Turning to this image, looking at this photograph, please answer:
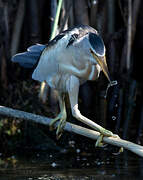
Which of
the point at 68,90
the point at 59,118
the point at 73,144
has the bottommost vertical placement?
the point at 73,144

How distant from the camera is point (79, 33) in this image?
10.8ft

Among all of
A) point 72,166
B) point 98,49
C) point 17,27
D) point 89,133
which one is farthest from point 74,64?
point 17,27

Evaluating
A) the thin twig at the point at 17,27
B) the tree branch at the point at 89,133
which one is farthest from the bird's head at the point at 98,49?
the thin twig at the point at 17,27

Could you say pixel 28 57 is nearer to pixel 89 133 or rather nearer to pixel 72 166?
pixel 89 133

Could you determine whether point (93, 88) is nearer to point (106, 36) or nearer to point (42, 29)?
point (106, 36)

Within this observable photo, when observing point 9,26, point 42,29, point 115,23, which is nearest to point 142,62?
point 115,23

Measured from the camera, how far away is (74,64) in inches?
127

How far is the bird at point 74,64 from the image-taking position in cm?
312

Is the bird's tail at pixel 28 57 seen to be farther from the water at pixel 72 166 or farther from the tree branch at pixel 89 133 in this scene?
the water at pixel 72 166

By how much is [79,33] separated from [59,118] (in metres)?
0.60

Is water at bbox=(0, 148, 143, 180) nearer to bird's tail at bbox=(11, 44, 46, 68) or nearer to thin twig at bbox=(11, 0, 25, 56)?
bird's tail at bbox=(11, 44, 46, 68)

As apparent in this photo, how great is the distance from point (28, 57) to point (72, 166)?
102 centimetres

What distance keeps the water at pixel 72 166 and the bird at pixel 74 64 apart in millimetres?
543

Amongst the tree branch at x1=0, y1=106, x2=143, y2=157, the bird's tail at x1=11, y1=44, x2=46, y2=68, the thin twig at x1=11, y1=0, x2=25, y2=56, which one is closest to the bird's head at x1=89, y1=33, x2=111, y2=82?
the tree branch at x1=0, y1=106, x2=143, y2=157
